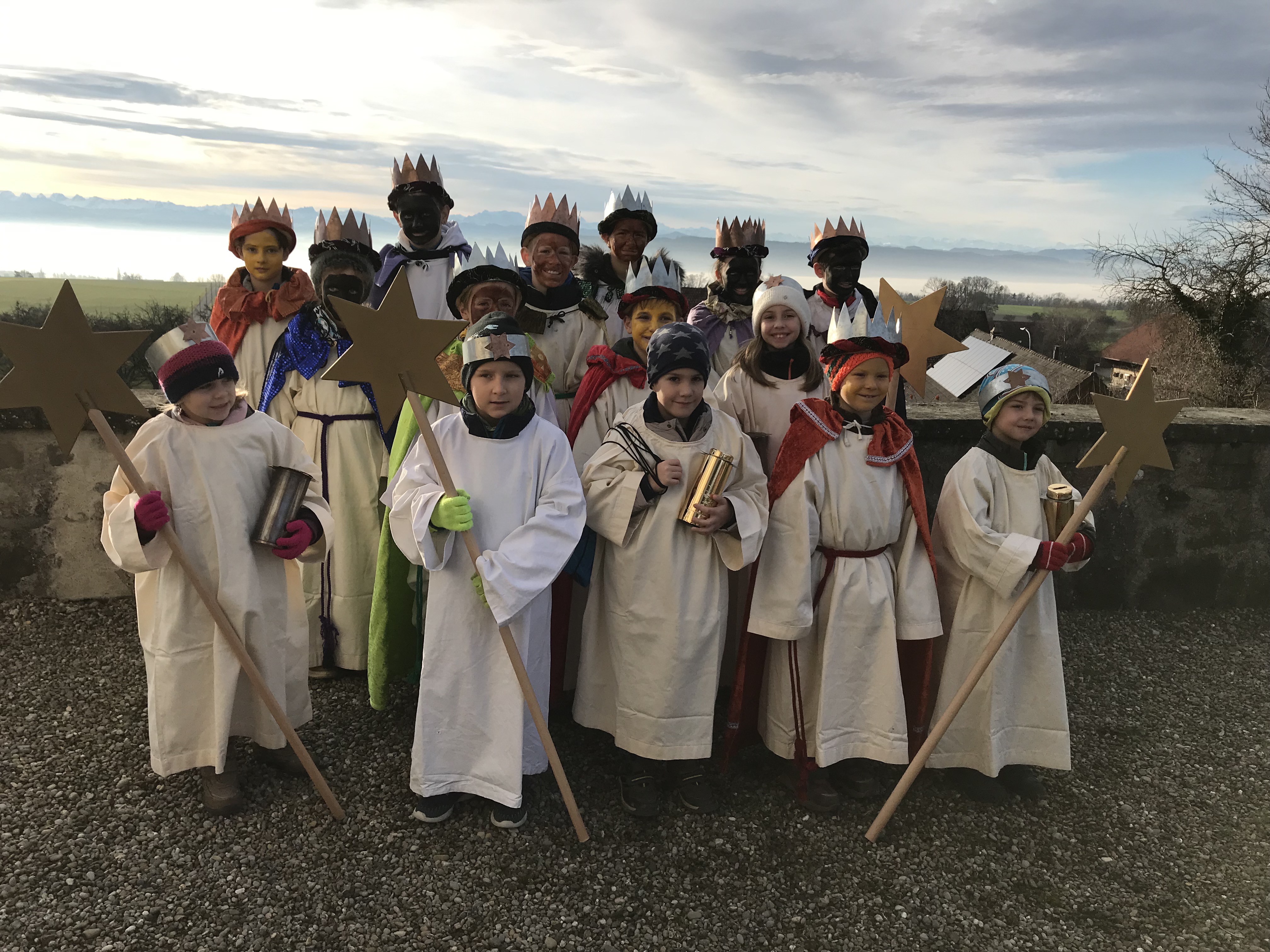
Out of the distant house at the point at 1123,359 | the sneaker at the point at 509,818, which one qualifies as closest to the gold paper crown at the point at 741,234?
the sneaker at the point at 509,818

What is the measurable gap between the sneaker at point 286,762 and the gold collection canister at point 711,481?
6.68 feet

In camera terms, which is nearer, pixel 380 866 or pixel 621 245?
pixel 380 866

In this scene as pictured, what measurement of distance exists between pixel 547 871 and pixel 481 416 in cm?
173

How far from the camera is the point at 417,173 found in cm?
488

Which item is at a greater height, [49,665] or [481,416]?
Answer: [481,416]

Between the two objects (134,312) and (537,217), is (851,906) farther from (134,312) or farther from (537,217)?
(134,312)

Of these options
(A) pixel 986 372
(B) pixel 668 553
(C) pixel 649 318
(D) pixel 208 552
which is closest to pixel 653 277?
(C) pixel 649 318

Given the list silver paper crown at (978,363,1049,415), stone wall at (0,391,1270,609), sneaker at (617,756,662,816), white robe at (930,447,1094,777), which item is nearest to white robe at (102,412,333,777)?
sneaker at (617,756,662,816)

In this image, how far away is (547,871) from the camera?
3.04m

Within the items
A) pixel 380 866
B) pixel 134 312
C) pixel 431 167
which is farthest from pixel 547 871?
pixel 134 312

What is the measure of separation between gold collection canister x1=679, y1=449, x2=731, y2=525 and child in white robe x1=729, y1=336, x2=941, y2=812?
1.30 feet

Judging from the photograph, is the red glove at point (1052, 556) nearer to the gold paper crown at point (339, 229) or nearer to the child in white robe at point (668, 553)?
the child in white robe at point (668, 553)

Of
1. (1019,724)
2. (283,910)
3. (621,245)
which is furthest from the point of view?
(621,245)

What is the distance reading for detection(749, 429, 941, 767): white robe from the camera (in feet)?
11.0
